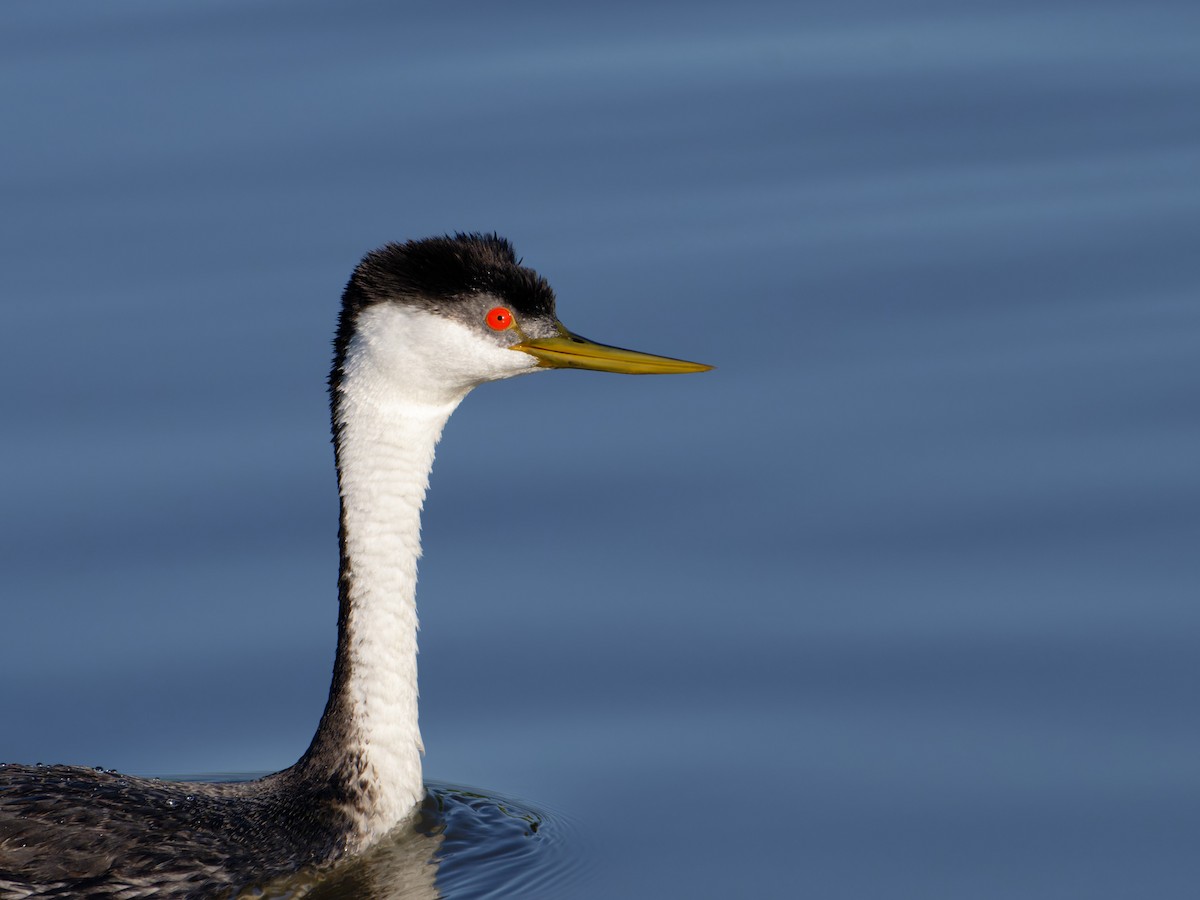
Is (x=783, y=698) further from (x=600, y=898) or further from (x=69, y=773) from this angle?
(x=69, y=773)

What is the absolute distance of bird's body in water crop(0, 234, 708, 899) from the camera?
8.25 meters

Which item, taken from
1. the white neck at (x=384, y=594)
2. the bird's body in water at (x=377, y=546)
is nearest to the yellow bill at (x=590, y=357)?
the bird's body in water at (x=377, y=546)

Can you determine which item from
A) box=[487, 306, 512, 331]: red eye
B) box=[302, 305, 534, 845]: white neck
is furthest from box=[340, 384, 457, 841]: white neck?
box=[487, 306, 512, 331]: red eye

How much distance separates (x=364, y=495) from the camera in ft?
28.5

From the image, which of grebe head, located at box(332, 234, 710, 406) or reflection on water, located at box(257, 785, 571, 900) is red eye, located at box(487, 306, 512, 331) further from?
reflection on water, located at box(257, 785, 571, 900)

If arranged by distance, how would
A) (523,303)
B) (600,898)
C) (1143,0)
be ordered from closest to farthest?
(600,898), (523,303), (1143,0)

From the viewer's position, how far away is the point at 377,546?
8.70m

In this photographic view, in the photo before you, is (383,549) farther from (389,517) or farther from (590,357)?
(590,357)

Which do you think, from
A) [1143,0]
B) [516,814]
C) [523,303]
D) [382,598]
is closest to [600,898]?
[516,814]

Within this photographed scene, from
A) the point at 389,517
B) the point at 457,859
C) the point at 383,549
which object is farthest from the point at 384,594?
the point at 457,859

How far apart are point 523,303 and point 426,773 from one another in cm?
182

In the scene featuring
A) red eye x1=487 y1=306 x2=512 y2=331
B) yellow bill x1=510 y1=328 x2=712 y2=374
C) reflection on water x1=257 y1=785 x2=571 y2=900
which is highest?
red eye x1=487 y1=306 x2=512 y2=331

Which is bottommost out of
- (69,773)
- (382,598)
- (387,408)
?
(69,773)

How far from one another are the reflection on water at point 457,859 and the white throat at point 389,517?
0.12m
